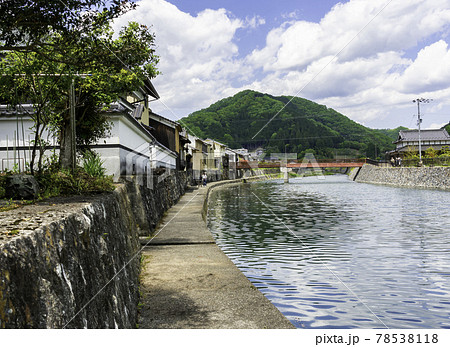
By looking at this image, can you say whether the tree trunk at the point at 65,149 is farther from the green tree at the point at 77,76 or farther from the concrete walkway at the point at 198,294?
the concrete walkway at the point at 198,294

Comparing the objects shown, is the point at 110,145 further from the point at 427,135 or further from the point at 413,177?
the point at 427,135

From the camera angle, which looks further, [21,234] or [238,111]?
[238,111]

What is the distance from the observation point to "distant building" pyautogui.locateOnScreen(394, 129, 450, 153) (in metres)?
83.2

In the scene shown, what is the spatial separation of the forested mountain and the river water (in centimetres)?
10874

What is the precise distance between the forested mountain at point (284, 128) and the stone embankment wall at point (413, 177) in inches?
2814

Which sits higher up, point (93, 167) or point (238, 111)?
point (238, 111)

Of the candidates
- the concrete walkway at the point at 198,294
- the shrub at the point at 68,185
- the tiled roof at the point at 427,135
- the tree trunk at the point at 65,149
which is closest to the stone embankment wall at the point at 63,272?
the concrete walkway at the point at 198,294

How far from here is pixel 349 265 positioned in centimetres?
1207

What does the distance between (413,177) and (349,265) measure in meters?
44.8

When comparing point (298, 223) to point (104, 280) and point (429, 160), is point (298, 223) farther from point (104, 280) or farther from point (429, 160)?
point (429, 160)

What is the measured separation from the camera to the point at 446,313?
809 cm
